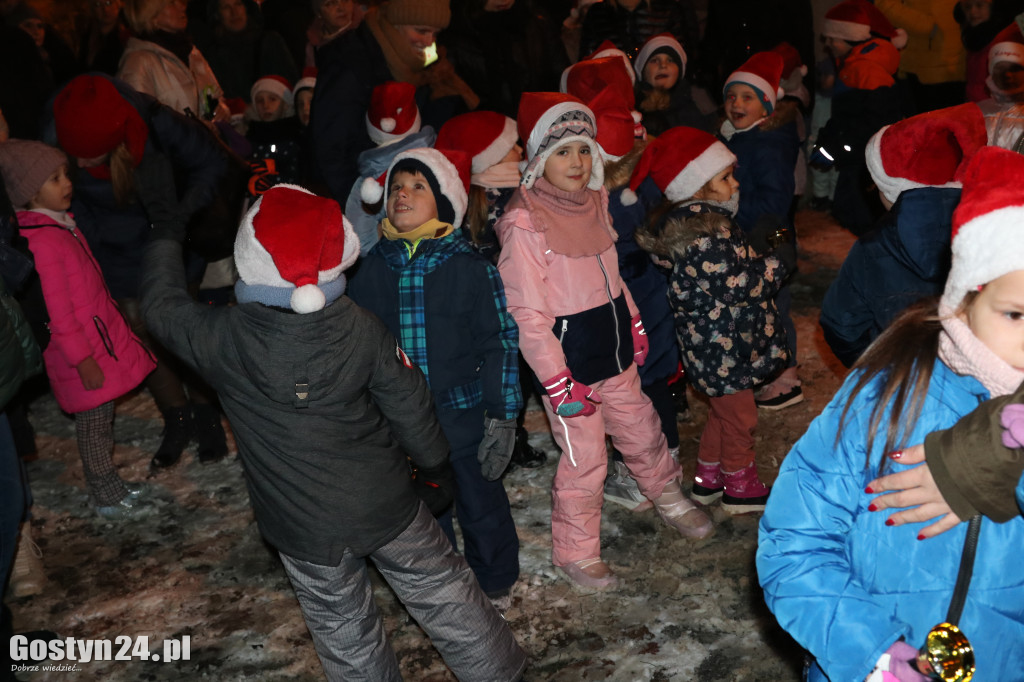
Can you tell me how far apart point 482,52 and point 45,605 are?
14.6 ft

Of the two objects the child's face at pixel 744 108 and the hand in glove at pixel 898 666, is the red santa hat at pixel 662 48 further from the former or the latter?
the hand in glove at pixel 898 666

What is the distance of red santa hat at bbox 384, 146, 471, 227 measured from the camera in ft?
11.1

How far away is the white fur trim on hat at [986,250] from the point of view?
1599 millimetres

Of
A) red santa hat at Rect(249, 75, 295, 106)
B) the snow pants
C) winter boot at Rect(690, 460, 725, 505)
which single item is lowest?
winter boot at Rect(690, 460, 725, 505)

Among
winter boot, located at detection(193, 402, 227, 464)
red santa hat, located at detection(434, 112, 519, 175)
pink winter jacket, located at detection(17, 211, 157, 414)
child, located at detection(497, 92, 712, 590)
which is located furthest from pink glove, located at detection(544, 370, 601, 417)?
winter boot, located at detection(193, 402, 227, 464)

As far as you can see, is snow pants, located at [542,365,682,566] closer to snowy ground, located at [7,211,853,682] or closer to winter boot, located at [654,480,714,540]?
winter boot, located at [654,480,714,540]

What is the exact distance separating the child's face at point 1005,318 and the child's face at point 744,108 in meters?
3.28

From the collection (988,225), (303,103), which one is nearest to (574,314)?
(988,225)

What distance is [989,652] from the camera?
5.72ft

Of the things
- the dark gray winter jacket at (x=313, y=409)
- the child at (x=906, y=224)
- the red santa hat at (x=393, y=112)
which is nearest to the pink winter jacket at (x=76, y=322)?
the dark gray winter jacket at (x=313, y=409)

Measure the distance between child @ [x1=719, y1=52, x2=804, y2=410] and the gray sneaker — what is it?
3.24 ft

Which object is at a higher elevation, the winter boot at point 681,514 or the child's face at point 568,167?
the child's face at point 568,167

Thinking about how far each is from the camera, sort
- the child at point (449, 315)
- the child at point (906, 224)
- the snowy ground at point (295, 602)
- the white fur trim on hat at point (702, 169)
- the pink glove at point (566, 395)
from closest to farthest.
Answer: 1. the child at point (906, 224)
2. the child at point (449, 315)
3. the snowy ground at point (295, 602)
4. the pink glove at point (566, 395)
5. the white fur trim on hat at point (702, 169)

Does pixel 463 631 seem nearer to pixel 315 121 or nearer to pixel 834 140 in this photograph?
pixel 315 121
